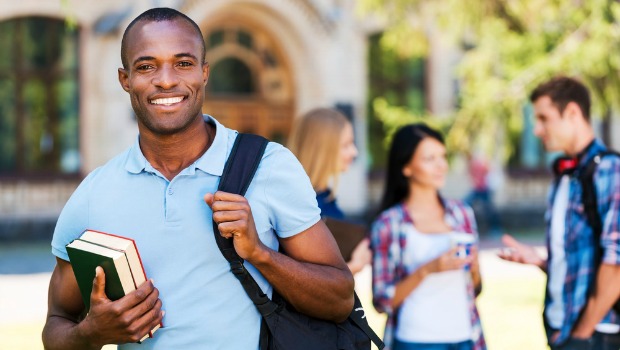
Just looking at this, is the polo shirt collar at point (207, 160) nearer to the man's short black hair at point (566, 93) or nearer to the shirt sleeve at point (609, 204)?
the shirt sleeve at point (609, 204)

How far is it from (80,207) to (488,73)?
24.4 ft

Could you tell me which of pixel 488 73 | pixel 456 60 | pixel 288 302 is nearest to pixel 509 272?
pixel 488 73

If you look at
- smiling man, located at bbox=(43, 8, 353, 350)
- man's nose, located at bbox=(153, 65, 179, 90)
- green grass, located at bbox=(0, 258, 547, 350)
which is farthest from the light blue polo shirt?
green grass, located at bbox=(0, 258, 547, 350)

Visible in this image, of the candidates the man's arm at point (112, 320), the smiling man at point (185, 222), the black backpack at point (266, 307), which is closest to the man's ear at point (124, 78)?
the smiling man at point (185, 222)

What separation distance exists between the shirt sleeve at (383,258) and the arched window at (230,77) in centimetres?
1351

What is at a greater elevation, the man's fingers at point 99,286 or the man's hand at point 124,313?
the man's fingers at point 99,286

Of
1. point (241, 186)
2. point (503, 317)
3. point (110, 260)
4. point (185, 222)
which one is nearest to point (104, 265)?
point (110, 260)

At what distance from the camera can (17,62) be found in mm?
16109

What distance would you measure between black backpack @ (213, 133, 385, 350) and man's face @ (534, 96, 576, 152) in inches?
80.6

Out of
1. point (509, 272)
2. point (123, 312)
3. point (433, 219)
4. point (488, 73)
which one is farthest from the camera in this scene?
point (509, 272)

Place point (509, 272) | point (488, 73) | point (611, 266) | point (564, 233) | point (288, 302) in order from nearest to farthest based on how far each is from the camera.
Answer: point (288, 302) → point (611, 266) → point (564, 233) → point (488, 73) → point (509, 272)

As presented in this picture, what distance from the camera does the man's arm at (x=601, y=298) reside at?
147 inches

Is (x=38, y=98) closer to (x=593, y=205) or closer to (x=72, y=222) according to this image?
(x=593, y=205)

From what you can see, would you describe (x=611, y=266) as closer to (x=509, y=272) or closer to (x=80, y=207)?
(x=80, y=207)
